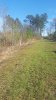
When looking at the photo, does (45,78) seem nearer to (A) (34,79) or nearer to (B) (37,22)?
(A) (34,79)

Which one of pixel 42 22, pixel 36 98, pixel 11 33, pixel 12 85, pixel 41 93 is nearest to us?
pixel 36 98

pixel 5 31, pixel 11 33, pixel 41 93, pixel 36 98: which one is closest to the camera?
pixel 36 98

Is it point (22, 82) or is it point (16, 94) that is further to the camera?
point (22, 82)

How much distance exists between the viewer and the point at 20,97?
6.40 metres

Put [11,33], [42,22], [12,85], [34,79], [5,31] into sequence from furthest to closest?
[42,22], [11,33], [5,31], [34,79], [12,85]

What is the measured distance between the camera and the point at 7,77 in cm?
927

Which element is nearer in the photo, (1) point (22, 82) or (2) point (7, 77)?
(1) point (22, 82)

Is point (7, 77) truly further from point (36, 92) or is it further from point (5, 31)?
point (5, 31)

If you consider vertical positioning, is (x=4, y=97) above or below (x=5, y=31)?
below

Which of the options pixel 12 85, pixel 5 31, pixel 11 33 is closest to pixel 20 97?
pixel 12 85

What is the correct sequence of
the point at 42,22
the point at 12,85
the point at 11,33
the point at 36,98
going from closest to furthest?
1. the point at 36,98
2. the point at 12,85
3. the point at 11,33
4. the point at 42,22

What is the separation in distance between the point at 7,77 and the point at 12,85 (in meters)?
1.51

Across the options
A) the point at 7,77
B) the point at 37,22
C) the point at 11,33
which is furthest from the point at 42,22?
the point at 7,77

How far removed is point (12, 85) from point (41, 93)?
1445 millimetres
